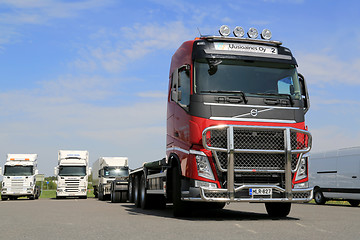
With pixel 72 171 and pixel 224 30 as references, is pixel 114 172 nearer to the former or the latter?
pixel 72 171

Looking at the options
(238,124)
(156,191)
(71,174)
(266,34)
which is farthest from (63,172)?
(238,124)

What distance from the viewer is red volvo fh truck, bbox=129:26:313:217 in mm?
9852

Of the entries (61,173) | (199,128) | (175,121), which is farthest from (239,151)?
(61,173)

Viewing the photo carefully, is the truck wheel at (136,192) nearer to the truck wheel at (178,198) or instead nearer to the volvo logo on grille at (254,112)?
the truck wheel at (178,198)

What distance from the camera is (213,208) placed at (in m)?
15.6

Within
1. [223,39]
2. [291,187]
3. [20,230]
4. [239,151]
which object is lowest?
[20,230]

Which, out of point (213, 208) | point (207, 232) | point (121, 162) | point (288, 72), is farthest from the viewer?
point (121, 162)

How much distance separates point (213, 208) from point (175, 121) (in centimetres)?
535

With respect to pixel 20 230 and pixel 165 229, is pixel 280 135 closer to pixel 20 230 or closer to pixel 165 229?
pixel 165 229

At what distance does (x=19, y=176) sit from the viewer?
1341 inches

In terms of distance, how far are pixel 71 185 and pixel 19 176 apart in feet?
12.5

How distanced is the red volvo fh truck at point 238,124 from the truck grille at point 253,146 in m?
0.02

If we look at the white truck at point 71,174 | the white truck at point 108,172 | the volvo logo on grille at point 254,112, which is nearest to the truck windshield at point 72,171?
the white truck at point 71,174

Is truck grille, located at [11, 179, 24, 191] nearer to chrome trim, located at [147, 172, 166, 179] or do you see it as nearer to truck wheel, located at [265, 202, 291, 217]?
chrome trim, located at [147, 172, 166, 179]
